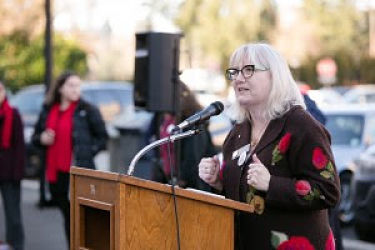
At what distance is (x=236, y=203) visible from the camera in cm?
344

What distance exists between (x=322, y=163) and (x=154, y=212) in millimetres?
748

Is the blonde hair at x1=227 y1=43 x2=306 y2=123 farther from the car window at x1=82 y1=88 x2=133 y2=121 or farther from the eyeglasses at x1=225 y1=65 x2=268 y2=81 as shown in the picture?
the car window at x1=82 y1=88 x2=133 y2=121

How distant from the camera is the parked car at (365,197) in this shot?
9164mm

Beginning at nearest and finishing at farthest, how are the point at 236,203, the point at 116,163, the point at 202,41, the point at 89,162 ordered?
the point at 236,203
the point at 89,162
the point at 116,163
the point at 202,41

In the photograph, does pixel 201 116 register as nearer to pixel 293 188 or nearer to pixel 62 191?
pixel 293 188

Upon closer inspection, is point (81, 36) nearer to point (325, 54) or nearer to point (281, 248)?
point (325, 54)

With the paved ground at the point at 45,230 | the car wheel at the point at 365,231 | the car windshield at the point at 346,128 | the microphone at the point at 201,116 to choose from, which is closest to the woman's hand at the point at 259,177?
the microphone at the point at 201,116

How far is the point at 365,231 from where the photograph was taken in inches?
372

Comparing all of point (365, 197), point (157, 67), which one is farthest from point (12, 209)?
point (365, 197)

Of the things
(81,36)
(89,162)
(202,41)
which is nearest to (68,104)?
(89,162)

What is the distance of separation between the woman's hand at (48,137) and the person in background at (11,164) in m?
0.35

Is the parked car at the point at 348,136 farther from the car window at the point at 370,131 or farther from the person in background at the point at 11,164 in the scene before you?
the person in background at the point at 11,164

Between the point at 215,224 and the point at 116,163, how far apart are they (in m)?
10.7

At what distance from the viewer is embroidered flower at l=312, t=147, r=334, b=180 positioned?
143 inches
